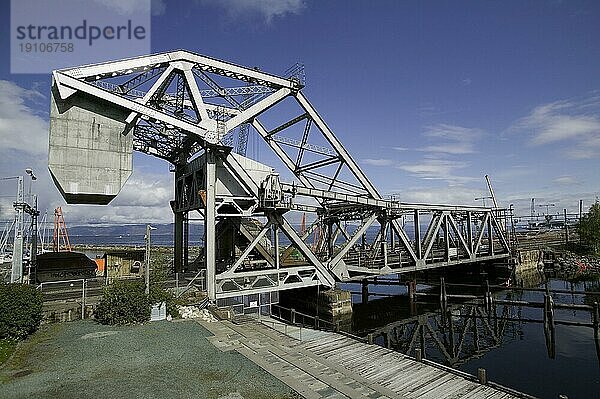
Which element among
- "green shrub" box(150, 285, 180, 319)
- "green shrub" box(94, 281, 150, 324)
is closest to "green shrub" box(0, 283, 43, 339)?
"green shrub" box(94, 281, 150, 324)

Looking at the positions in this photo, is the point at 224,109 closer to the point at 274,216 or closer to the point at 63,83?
the point at 274,216

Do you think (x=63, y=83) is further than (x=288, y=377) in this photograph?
Yes

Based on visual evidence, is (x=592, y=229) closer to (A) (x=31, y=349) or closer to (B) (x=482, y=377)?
(B) (x=482, y=377)

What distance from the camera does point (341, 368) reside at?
45.2ft

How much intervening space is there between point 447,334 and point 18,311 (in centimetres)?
2623

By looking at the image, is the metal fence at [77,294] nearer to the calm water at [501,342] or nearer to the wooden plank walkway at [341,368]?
the wooden plank walkway at [341,368]

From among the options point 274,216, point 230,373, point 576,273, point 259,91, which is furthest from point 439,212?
point 230,373

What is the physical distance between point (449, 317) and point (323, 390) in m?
23.0

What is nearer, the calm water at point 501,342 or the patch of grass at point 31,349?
the patch of grass at point 31,349

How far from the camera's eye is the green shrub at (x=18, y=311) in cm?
1527

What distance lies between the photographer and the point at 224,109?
1083 inches

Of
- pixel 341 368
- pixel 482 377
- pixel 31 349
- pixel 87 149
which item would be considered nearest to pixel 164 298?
pixel 31 349

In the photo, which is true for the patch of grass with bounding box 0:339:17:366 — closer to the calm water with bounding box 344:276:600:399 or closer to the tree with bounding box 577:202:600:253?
the calm water with bounding box 344:276:600:399

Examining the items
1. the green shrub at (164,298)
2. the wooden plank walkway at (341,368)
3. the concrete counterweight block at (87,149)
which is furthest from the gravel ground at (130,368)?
the concrete counterweight block at (87,149)
